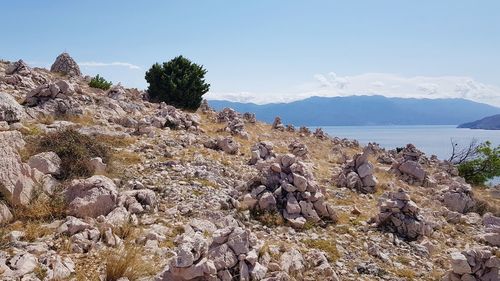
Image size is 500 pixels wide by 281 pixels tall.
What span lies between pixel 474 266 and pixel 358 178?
8.15 metres

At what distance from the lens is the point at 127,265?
23.4ft

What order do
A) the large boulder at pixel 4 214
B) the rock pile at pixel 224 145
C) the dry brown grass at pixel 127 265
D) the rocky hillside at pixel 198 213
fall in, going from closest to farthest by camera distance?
the dry brown grass at pixel 127 265
the rocky hillside at pixel 198 213
the large boulder at pixel 4 214
the rock pile at pixel 224 145

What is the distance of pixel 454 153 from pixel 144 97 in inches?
1201

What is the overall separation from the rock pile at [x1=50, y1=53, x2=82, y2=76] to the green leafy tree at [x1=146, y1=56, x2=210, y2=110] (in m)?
7.31

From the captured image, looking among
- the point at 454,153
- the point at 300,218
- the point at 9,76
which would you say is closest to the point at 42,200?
the point at 300,218

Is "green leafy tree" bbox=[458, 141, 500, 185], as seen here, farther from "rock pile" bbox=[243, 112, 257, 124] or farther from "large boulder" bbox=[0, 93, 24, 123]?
"large boulder" bbox=[0, 93, 24, 123]

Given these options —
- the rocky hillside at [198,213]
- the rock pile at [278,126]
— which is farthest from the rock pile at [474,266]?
the rock pile at [278,126]

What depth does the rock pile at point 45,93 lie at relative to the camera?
20230 mm

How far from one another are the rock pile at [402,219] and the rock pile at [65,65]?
32.4 metres

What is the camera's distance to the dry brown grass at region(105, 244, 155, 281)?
6945 mm

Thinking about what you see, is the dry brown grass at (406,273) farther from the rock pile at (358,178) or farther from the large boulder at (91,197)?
the large boulder at (91,197)

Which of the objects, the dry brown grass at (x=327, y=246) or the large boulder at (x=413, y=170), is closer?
the dry brown grass at (x=327, y=246)

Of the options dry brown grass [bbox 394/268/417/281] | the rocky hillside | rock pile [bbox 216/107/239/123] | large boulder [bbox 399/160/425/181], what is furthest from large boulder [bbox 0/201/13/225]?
rock pile [bbox 216/107/239/123]

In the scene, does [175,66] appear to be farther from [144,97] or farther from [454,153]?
[454,153]
